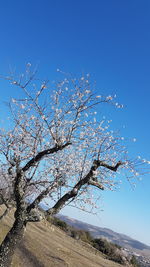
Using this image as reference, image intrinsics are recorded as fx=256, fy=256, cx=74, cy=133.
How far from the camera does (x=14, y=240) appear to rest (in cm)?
1102

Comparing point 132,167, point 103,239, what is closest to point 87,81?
point 132,167

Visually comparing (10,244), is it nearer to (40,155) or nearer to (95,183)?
(40,155)

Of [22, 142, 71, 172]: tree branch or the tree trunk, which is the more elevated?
[22, 142, 71, 172]: tree branch

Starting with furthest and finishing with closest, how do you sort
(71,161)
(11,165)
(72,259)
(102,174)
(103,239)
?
(103,239), (72,259), (71,161), (102,174), (11,165)

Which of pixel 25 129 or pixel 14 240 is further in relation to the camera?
pixel 25 129

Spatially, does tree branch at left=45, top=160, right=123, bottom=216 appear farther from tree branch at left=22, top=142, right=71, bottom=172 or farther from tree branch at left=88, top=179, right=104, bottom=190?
tree branch at left=22, top=142, right=71, bottom=172

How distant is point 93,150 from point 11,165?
13.4ft

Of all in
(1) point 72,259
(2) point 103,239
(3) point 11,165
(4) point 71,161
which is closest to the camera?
(3) point 11,165

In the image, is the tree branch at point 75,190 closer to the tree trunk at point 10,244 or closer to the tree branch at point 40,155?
the tree trunk at point 10,244

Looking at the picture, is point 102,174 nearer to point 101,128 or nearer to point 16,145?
point 101,128

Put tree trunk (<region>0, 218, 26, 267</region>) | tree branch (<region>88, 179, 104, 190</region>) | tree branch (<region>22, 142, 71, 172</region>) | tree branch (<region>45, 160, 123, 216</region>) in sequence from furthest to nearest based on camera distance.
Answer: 1. tree branch (<region>88, 179, 104, 190</region>)
2. tree branch (<region>22, 142, 71, 172</region>)
3. tree branch (<region>45, 160, 123, 216</region>)
4. tree trunk (<region>0, 218, 26, 267</region>)

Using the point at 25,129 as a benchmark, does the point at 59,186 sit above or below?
below

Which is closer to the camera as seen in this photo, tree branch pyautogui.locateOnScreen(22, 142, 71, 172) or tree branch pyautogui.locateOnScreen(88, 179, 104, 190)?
tree branch pyautogui.locateOnScreen(22, 142, 71, 172)

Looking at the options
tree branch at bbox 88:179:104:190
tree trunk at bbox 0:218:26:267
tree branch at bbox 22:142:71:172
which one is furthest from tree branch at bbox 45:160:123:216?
tree branch at bbox 22:142:71:172
